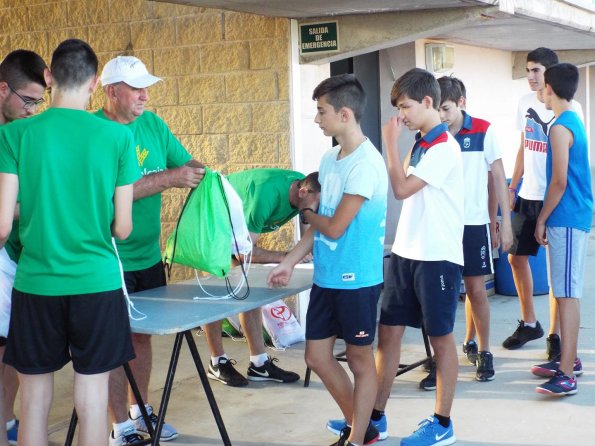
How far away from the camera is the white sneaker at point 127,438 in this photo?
4.33 m

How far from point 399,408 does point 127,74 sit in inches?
92.2

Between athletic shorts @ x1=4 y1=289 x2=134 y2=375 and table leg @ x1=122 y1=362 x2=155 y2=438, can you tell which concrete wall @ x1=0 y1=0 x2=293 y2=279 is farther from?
athletic shorts @ x1=4 y1=289 x2=134 y2=375

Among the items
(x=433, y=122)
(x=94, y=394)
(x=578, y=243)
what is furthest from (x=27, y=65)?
(x=578, y=243)

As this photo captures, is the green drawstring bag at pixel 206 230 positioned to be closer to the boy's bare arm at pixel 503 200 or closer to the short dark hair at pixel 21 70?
the short dark hair at pixel 21 70

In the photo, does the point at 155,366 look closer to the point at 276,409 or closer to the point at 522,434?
the point at 276,409

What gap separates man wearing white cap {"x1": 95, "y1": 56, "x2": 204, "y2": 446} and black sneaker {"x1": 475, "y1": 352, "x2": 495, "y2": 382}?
1938 mm

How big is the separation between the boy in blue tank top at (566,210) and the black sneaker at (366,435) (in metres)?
1.19

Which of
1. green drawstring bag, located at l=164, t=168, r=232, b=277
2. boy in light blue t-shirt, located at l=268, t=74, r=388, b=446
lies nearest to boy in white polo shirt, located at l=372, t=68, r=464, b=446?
boy in light blue t-shirt, located at l=268, t=74, r=388, b=446

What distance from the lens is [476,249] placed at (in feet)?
17.8

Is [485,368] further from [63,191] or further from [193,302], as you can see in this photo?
[63,191]

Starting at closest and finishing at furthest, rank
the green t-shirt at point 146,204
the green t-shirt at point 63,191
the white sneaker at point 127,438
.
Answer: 1. the green t-shirt at point 63,191
2. the white sneaker at point 127,438
3. the green t-shirt at point 146,204

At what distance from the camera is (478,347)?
18.5 feet

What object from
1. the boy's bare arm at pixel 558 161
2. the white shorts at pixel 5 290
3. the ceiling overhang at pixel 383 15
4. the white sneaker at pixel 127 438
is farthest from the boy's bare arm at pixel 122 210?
the boy's bare arm at pixel 558 161

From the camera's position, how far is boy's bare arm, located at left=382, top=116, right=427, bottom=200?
4.23 m
